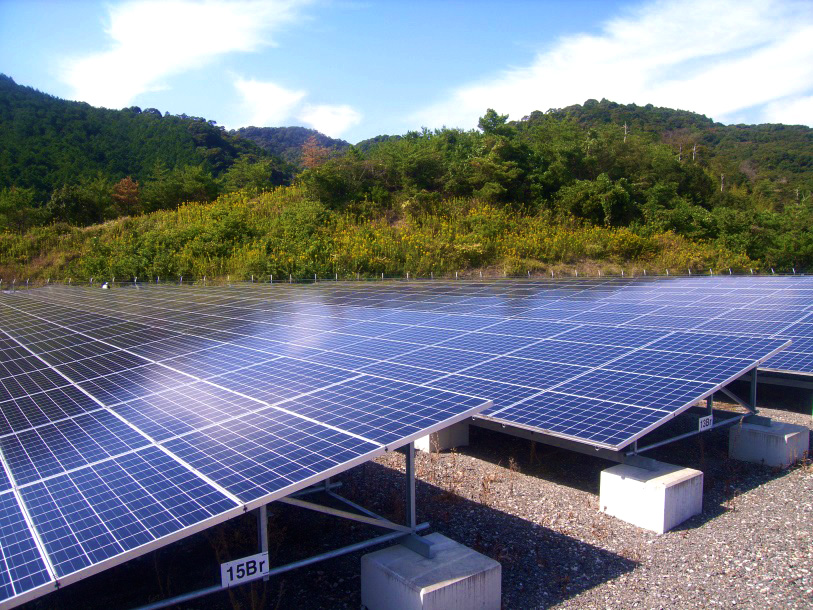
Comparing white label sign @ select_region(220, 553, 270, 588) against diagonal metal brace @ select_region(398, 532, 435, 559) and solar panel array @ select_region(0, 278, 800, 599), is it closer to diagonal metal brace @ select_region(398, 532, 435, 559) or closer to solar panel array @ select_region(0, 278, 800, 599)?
solar panel array @ select_region(0, 278, 800, 599)

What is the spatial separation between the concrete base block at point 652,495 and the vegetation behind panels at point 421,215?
26816mm

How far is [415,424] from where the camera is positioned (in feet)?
22.0

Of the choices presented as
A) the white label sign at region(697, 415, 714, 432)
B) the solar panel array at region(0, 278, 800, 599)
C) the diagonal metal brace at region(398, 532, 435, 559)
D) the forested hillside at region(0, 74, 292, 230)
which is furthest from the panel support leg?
the forested hillside at region(0, 74, 292, 230)

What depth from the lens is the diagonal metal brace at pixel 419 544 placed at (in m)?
6.62

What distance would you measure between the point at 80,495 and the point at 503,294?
1740 cm

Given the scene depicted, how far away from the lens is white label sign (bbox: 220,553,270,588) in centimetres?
534

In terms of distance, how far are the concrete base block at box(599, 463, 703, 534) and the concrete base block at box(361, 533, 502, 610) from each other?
3127 mm

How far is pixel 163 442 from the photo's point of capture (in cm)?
673

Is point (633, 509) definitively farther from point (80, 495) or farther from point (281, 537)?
point (80, 495)

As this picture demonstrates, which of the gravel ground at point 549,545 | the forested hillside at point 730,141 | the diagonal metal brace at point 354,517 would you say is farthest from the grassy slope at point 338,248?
the forested hillside at point 730,141

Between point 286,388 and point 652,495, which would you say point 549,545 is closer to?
point 652,495

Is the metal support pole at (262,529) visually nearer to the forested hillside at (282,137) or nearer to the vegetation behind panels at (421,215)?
the vegetation behind panels at (421,215)

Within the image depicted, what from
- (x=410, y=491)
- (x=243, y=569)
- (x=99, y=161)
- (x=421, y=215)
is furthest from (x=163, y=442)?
(x=99, y=161)

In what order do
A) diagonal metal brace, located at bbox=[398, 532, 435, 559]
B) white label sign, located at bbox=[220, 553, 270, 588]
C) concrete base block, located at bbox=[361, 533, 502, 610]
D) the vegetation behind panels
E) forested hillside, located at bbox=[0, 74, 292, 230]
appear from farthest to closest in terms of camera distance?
forested hillside, located at bbox=[0, 74, 292, 230] < the vegetation behind panels < diagonal metal brace, located at bbox=[398, 532, 435, 559] < concrete base block, located at bbox=[361, 533, 502, 610] < white label sign, located at bbox=[220, 553, 270, 588]
